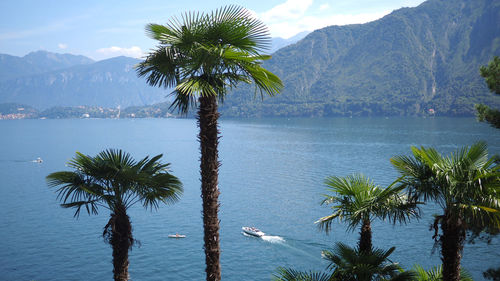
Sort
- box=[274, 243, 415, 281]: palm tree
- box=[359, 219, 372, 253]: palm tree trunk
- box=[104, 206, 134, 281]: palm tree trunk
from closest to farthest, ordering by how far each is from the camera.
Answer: box=[274, 243, 415, 281]: palm tree < box=[359, 219, 372, 253]: palm tree trunk < box=[104, 206, 134, 281]: palm tree trunk

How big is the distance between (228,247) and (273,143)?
314 ft

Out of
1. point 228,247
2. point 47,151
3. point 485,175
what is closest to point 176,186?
point 485,175

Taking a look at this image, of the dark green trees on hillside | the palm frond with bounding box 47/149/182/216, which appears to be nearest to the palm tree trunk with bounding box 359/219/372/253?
the palm frond with bounding box 47/149/182/216

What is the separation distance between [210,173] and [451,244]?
5517mm

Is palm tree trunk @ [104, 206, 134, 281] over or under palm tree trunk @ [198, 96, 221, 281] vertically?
under

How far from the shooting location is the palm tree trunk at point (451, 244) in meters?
8.99

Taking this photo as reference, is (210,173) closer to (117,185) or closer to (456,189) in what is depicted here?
(117,185)

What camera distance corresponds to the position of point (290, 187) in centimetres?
6950

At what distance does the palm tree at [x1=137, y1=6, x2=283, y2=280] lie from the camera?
8844mm

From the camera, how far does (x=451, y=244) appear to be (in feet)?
30.1

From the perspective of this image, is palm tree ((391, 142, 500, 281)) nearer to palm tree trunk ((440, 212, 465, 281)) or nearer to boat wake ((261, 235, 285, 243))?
palm tree trunk ((440, 212, 465, 281))

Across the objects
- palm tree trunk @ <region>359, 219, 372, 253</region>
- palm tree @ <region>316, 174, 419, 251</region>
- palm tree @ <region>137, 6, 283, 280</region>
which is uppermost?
palm tree @ <region>137, 6, 283, 280</region>

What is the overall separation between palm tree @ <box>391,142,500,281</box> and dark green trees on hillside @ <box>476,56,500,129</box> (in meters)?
12.5

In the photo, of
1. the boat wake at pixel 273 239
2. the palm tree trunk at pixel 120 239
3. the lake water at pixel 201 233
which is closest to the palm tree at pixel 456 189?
the palm tree trunk at pixel 120 239
